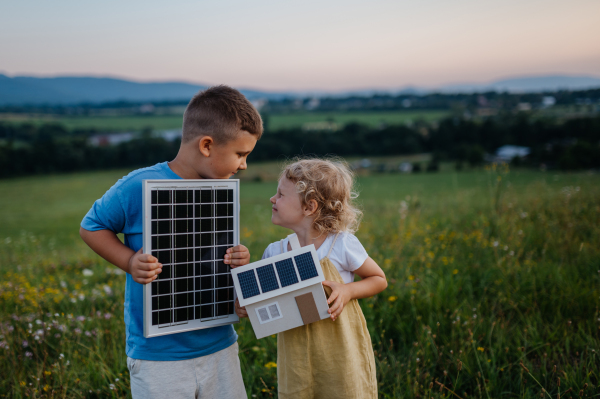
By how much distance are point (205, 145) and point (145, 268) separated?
67 centimetres

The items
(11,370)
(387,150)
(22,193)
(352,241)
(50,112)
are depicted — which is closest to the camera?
(352,241)

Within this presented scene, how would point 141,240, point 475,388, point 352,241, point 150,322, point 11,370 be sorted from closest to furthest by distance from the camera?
point 150,322 < point 141,240 < point 352,241 < point 475,388 < point 11,370

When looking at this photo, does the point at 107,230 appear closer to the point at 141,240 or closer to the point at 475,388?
the point at 141,240

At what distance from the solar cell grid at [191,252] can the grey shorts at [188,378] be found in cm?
25

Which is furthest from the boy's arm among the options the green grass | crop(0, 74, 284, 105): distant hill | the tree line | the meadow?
crop(0, 74, 284, 105): distant hill

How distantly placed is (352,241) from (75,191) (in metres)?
59.1

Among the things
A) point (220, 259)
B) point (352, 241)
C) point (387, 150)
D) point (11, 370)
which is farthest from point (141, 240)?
point (387, 150)

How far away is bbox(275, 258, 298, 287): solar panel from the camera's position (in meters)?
1.89

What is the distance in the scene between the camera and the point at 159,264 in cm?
181

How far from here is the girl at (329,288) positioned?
2051 millimetres

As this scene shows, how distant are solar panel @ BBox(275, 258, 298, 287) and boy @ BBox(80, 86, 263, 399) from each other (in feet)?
0.75

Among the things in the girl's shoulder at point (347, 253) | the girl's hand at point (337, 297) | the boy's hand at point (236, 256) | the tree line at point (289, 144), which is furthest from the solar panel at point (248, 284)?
the tree line at point (289, 144)

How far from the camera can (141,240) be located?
197cm

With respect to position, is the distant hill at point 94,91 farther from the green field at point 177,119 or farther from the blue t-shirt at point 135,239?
the blue t-shirt at point 135,239
